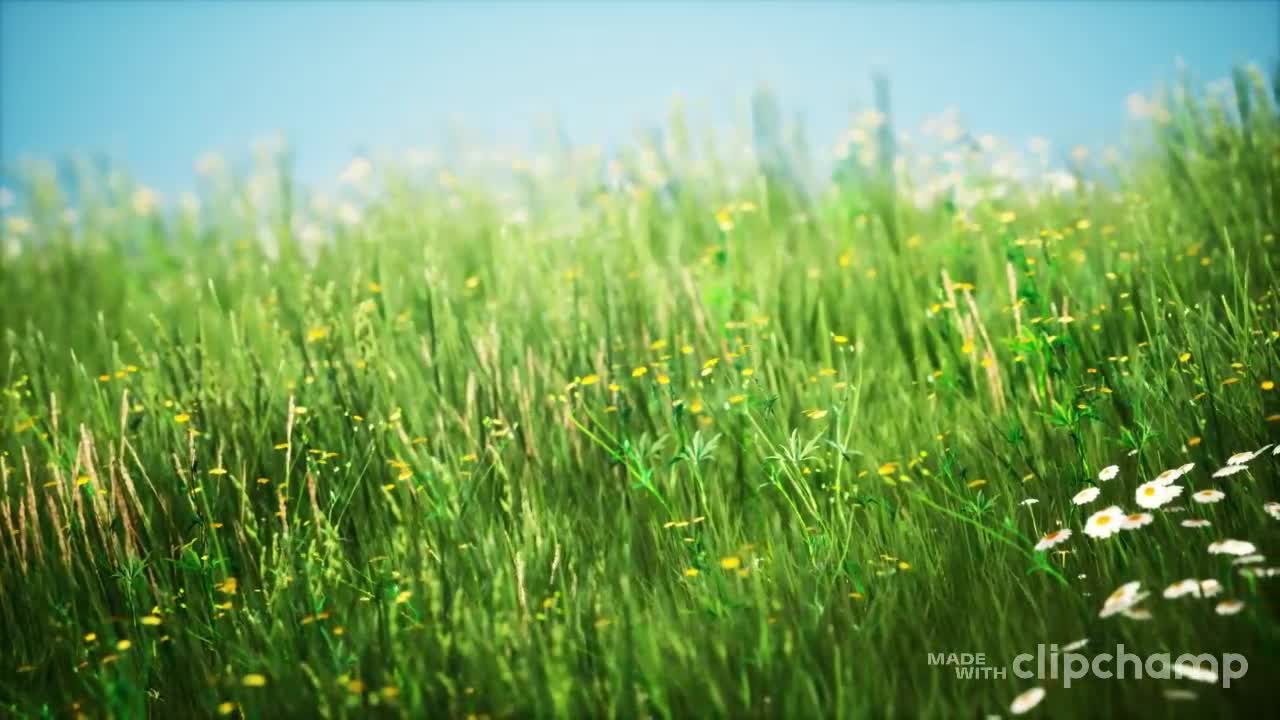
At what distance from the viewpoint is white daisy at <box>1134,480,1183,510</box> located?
7.53 ft

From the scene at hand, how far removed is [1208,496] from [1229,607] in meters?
0.44

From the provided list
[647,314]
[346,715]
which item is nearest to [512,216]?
[647,314]

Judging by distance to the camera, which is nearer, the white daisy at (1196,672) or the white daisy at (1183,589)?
the white daisy at (1196,672)

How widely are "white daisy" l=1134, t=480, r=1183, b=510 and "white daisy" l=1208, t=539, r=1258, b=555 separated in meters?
0.15

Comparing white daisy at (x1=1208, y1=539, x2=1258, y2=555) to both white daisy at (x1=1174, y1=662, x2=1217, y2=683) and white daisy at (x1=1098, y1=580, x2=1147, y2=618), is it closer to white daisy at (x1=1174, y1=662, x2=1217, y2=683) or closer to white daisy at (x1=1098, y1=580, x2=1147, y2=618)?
white daisy at (x1=1098, y1=580, x2=1147, y2=618)

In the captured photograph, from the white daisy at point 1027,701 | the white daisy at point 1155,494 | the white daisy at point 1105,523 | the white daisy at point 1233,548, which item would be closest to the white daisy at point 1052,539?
the white daisy at point 1105,523

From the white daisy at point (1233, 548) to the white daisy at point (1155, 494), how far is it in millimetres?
154

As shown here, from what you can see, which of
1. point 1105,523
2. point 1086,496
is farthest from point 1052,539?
point 1086,496

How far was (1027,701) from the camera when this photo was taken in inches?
74.9

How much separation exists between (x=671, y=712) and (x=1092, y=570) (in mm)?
1089

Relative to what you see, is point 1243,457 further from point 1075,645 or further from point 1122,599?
point 1075,645

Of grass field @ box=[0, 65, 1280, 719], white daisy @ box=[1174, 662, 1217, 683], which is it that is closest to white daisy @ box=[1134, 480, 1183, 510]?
grass field @ box=[0, 65, 1280, 719]

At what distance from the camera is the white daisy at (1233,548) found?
208 centimetres

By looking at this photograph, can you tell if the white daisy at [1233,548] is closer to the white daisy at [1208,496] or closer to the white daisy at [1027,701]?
the white daisy at [1208,496]
